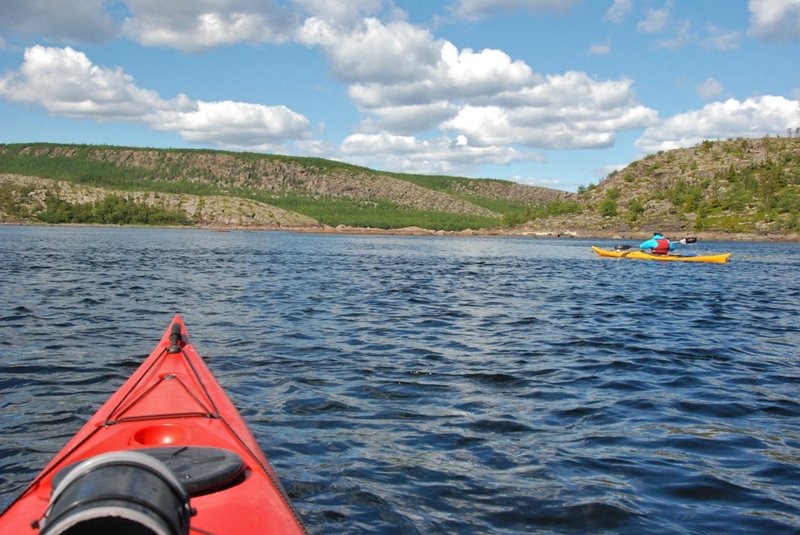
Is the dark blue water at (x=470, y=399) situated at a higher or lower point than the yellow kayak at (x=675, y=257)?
lower

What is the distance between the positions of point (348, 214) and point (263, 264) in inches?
5996

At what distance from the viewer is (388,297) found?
22.7m

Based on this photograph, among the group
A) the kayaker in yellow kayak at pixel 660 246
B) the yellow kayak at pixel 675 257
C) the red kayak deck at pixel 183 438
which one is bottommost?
the red kayak deck at pixel 183 438

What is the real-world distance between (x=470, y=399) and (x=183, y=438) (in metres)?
5.19

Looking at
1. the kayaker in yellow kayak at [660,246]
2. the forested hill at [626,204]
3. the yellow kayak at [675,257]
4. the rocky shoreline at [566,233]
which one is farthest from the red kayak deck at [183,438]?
the forested hill at [626,204]

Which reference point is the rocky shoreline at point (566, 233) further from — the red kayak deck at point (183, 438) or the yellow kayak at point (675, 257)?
the red kayak deck at point (183, 438)

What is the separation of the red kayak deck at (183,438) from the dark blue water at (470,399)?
112 cm

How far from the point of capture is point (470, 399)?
9.56m

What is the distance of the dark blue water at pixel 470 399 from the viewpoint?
616 centimetres

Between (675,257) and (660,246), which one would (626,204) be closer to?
(660,246)

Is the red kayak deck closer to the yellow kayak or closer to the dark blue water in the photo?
the dark blue water

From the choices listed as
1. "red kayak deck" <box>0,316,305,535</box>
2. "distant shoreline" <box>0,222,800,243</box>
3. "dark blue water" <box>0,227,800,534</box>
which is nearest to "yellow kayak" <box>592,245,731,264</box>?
"dark blue water" <box>0,227,800,534</box>

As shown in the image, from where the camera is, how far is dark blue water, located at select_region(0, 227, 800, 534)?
243 inches

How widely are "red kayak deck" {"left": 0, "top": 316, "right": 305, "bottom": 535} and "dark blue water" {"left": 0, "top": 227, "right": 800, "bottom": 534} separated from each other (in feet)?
3.68
